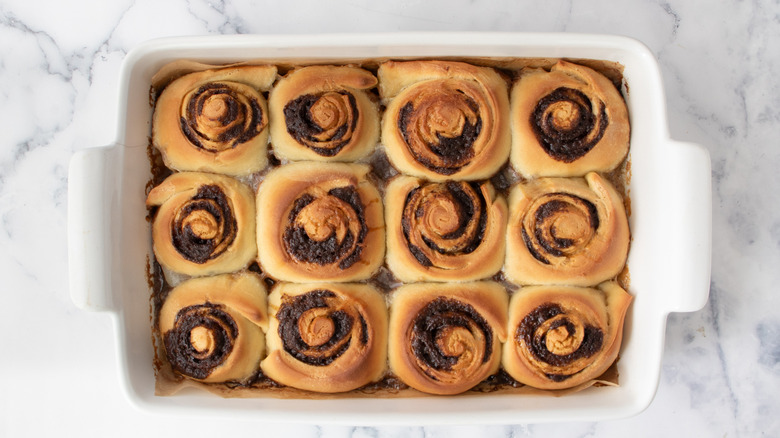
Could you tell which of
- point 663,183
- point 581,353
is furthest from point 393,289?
point 663,183

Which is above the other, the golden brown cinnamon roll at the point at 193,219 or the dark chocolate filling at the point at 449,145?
the dark chocolate filling at the point at 449,145

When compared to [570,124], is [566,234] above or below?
below

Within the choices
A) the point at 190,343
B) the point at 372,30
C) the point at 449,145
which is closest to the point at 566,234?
the point at 449,145

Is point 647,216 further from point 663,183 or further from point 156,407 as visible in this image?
point 156,407

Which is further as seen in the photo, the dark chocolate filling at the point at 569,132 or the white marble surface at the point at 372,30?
the white marble surface at the point at 372,30

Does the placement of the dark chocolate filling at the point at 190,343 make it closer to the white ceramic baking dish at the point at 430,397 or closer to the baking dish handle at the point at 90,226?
the white ceramic baking dish at the point at 430,397

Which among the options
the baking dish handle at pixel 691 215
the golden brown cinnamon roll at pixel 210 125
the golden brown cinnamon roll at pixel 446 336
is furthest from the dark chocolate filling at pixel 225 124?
the baking dish handle at pixel 691 215

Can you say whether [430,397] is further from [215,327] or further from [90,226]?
[90,226]
